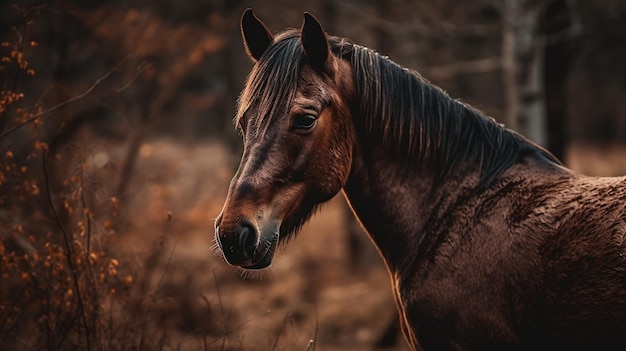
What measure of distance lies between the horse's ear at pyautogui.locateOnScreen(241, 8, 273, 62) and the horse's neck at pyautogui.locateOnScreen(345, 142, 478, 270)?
30.0 inches

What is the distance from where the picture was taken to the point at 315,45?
321 centimetres

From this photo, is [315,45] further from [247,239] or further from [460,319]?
[460,319]

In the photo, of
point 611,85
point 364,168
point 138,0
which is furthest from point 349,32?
point 611,85

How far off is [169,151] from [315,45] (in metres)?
10.3

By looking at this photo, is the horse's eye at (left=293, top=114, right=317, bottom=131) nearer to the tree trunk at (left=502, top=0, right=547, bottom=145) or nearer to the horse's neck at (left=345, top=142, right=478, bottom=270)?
the horse's neck at (left=345, top=142, right=478, bottom=270)

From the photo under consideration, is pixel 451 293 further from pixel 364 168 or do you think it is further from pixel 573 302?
pixel 364 168

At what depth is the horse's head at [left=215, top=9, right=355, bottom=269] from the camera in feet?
9.71

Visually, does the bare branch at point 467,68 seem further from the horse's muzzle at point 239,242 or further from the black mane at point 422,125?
the horse's muzzle at point 239,242

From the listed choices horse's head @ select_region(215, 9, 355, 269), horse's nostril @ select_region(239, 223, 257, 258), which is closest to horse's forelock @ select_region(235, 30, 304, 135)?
horse's head @ select_region(215, 9, 355, 269)

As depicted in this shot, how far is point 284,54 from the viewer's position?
3252 millimetres

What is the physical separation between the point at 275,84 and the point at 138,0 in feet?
24.2

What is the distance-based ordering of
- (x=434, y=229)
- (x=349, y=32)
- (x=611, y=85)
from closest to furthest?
(x=434, y=229)
(x=349, y=32)
(x=611, y=85)

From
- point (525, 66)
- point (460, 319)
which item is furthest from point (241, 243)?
point (525, 66)

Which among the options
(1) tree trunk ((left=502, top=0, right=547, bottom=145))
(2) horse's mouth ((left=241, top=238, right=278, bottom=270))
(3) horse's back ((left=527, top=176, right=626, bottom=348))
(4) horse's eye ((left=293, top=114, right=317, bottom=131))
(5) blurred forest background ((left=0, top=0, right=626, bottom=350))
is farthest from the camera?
(1) tree trunk ((left=502, top=0, right=547, bottom=145))
